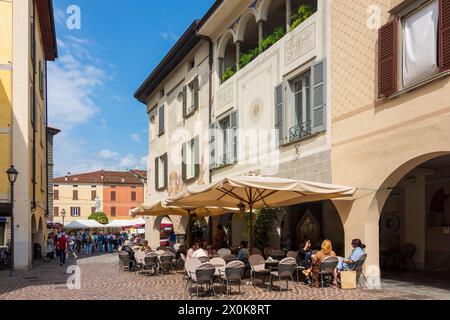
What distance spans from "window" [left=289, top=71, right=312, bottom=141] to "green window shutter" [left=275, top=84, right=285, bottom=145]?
390 mm

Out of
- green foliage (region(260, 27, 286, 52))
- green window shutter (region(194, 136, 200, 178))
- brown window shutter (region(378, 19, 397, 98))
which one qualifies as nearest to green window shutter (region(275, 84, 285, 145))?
green foliage (region(260, 27, 286, 52))

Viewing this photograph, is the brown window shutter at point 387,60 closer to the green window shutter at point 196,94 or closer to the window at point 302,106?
the window at point 302,106

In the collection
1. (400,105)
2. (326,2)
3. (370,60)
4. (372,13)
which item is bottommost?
(400,105)

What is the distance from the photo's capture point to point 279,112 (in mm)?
15852

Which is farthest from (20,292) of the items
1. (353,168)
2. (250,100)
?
(250,100)

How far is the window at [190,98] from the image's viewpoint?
23625 mm

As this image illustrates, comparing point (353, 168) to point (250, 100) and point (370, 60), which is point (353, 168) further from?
point (250, 100)

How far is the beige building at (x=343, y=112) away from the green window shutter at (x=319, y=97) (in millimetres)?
44

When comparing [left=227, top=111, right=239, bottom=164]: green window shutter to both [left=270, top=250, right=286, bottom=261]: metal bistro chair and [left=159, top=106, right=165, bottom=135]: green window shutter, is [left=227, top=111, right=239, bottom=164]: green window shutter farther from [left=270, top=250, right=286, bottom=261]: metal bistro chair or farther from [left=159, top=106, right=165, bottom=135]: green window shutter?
[left=159, top=106, right=165, bottom=135]: green window shutter

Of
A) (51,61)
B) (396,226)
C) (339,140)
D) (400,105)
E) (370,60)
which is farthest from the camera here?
(51,61)

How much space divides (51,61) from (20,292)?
75.8ft

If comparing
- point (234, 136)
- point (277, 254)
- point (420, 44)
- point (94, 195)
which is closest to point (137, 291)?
point (277, 254)

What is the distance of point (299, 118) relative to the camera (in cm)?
1518

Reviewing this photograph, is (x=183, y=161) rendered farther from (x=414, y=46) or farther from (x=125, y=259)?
(x=414, y=46)
